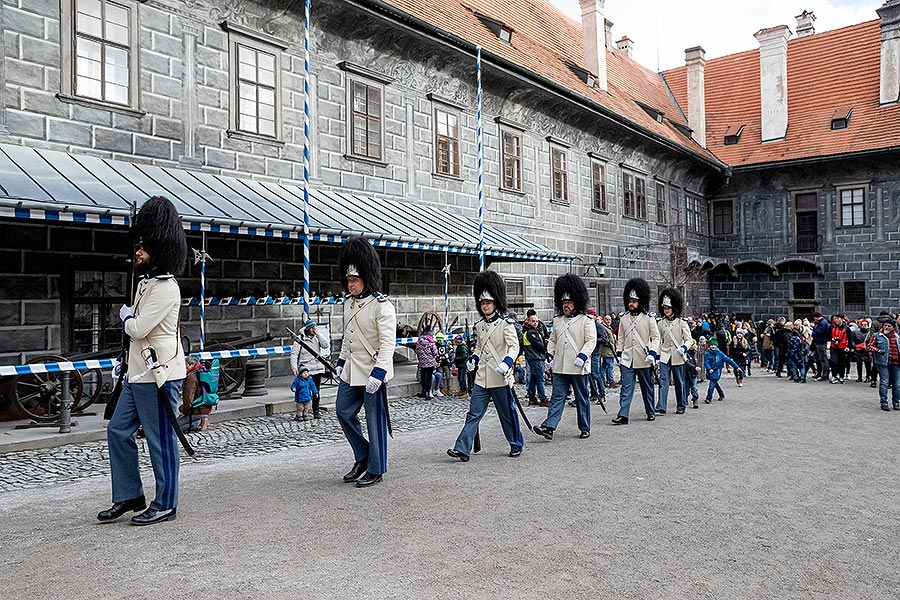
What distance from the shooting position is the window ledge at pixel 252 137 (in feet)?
42.3

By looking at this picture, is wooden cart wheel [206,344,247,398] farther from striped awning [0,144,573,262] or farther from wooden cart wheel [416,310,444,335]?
wooden cart wheel [416,310,444,335]

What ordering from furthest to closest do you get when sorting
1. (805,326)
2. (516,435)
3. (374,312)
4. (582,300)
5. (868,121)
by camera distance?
(868,121)
(805,326)
(582,300)
(516,435)
(374,312)

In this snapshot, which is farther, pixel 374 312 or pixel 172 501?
pixel 374 312

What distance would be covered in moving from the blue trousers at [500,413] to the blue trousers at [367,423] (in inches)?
48.4

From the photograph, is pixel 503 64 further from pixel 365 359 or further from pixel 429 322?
pixel 365 359

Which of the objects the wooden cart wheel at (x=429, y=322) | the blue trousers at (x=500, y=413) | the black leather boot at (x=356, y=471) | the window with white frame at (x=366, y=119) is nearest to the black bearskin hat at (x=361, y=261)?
the black leather boot at (x=356, y=471)

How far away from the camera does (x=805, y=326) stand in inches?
771

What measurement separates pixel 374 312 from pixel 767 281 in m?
26.5

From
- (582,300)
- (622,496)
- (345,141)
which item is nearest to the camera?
(622,496)

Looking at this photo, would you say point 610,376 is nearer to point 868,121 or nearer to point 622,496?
point 622,496

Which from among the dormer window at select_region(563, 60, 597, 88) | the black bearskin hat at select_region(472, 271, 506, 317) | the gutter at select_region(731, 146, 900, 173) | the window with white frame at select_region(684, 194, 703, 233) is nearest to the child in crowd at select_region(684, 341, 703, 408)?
the black bearskin hat at select_region(472, 271, 506, 317)

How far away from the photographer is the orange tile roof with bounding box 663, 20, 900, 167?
28.0 m

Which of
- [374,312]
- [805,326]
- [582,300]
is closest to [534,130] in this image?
[805,326]

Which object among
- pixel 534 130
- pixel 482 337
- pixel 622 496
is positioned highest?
pixel 534 130
